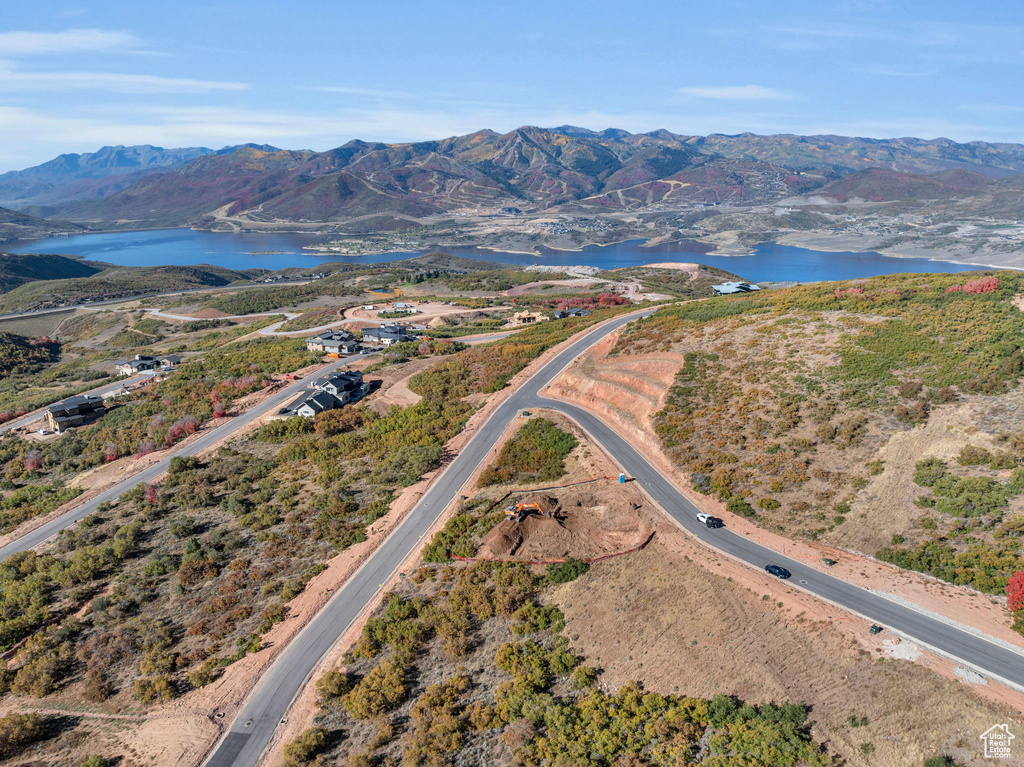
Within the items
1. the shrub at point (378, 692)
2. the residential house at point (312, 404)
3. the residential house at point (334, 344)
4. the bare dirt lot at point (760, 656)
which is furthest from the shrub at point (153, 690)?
the residential house at point (334, 344)

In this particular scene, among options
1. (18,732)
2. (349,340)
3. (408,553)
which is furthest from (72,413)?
(408,553)

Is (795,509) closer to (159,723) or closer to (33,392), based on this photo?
(159,723)

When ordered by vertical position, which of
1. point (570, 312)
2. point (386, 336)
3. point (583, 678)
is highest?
point (570, 312)

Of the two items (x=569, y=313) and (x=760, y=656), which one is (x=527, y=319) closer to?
(x=569, y=313)

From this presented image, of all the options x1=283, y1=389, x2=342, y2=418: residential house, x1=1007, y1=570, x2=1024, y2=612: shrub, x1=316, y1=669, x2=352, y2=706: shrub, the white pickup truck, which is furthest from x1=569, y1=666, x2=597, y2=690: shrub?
x1=283, y1=389, x2=342, y2=418: residential house

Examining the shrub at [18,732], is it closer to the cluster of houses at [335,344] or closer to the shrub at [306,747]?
the shrub at [306,747]

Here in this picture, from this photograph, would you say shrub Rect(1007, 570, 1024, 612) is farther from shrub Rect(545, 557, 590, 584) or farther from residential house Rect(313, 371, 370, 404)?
residential house Rect(313, 371, 370, 404)
